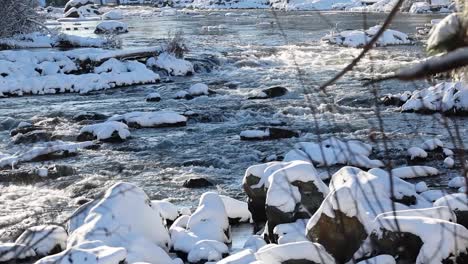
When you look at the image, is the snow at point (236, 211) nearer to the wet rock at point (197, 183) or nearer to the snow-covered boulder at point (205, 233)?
the snow-covered boulder at point (205, 233)

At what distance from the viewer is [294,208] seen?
7004 millimetres

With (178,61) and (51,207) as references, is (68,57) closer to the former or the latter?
(178,61)

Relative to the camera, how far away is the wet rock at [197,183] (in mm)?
9609

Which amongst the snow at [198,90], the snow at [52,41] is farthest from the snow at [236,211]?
the snow at [52,41]

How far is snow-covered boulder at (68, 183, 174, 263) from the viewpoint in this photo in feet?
19.7

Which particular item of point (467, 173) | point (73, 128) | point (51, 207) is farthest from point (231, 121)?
point (467, 173)

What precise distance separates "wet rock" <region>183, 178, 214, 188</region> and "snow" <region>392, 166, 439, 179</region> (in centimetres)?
294

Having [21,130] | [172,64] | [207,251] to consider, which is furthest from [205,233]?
[172,64]

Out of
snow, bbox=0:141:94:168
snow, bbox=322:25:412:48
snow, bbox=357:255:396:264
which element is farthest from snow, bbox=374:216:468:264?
snow, bbox=322:25:412:48

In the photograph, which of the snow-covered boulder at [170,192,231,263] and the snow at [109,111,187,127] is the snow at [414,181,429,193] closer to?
the snow-covered boulder at [170,192,231,263]

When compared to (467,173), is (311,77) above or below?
below

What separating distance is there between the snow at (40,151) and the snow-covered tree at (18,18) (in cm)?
1734

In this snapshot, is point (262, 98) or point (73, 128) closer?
point (73, 128)

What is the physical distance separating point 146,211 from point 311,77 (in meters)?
12.2
